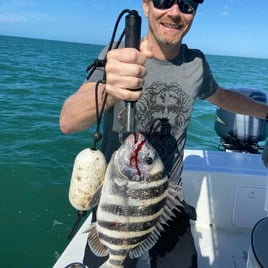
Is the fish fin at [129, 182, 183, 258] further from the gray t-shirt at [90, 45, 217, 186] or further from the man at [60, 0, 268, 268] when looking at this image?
the gray t-shirt at [90, 45, 217, 186]

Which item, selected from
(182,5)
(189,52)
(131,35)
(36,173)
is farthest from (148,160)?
(36,173)

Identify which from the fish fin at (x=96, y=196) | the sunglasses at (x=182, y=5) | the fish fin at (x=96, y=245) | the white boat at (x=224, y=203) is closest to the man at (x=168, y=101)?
the sunglasses at (x=182, y=5)

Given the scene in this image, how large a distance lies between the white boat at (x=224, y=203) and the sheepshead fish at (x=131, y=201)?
5.79 feet

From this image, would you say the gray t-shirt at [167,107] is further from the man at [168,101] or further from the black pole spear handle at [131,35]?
the black pole spear handle at [131,35]

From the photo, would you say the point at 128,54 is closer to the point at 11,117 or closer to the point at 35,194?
the point at 35,194

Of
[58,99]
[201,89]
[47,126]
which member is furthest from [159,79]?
[58,99]

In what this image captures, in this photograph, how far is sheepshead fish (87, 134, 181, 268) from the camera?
4.09ft

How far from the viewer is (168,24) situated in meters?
1.95

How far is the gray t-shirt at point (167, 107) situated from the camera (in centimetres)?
209

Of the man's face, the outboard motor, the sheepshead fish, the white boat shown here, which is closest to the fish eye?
the sheepshead fish

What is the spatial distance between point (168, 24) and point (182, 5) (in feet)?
0.41

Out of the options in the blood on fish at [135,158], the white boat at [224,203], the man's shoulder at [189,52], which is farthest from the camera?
the white boat at [224,203]

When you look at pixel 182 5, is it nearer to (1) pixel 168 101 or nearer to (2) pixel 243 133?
(1) pixel 168 101

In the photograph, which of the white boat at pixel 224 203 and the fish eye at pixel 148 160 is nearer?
the fish eye at pixel 148 160
